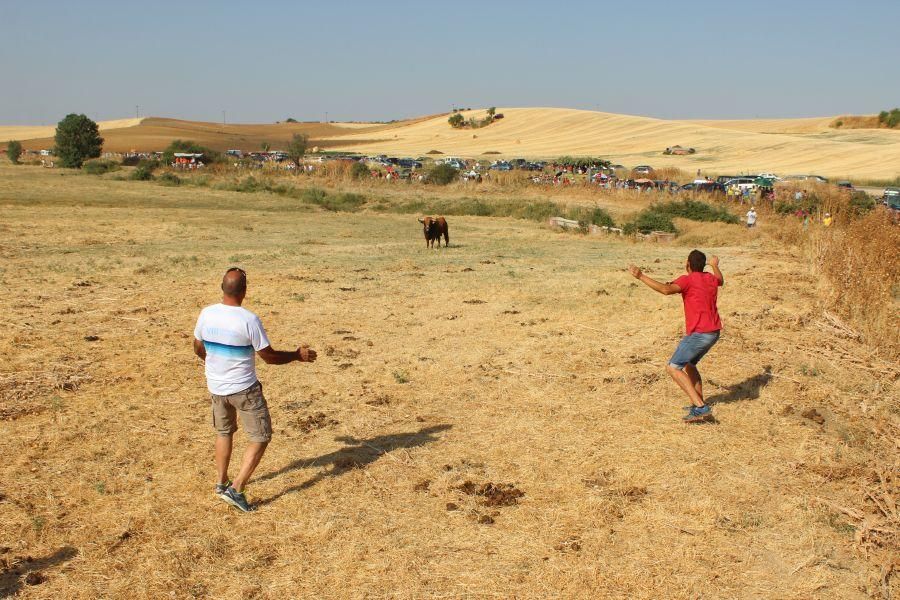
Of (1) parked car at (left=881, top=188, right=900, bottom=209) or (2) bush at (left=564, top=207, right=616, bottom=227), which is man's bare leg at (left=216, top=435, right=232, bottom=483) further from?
(1) parked car at (left=881, top=188, right=900, bottom=209)

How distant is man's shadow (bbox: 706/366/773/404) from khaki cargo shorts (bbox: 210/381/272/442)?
4.87m

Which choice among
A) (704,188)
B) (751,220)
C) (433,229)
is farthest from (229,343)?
(704,188)

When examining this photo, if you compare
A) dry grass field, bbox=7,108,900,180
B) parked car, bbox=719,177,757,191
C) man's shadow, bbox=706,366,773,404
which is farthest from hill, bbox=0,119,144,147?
man's shadow, bbox=706,366,773,404

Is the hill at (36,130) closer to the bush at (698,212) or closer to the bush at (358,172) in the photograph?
the bush at (358,172)

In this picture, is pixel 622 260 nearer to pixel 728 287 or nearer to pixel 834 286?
pixel 728 287

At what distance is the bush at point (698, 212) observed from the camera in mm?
27812

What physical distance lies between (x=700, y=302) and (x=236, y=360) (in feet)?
13.9

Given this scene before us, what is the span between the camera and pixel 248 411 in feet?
18.4

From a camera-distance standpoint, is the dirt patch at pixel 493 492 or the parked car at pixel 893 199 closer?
the dirt patch at pixel 493 492

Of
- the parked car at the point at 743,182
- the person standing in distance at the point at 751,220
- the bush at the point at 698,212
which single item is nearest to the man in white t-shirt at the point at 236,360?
the person standing in distance at the point at 751,220

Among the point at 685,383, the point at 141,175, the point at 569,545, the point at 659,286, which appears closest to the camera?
the point at 569,545

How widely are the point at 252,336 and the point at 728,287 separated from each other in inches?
444

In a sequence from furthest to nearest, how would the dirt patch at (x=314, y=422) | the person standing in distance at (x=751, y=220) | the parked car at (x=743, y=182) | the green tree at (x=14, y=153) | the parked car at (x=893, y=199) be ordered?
the green tree at (x=14, y=153)
the parked car at (x=743, y=182)
the person standing in distance at (x=751, y=220)
the parked car at (x=893, y=199)
the dirt patch at (x=314, y=422)

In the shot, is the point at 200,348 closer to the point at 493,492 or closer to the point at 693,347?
the point at 493,492
